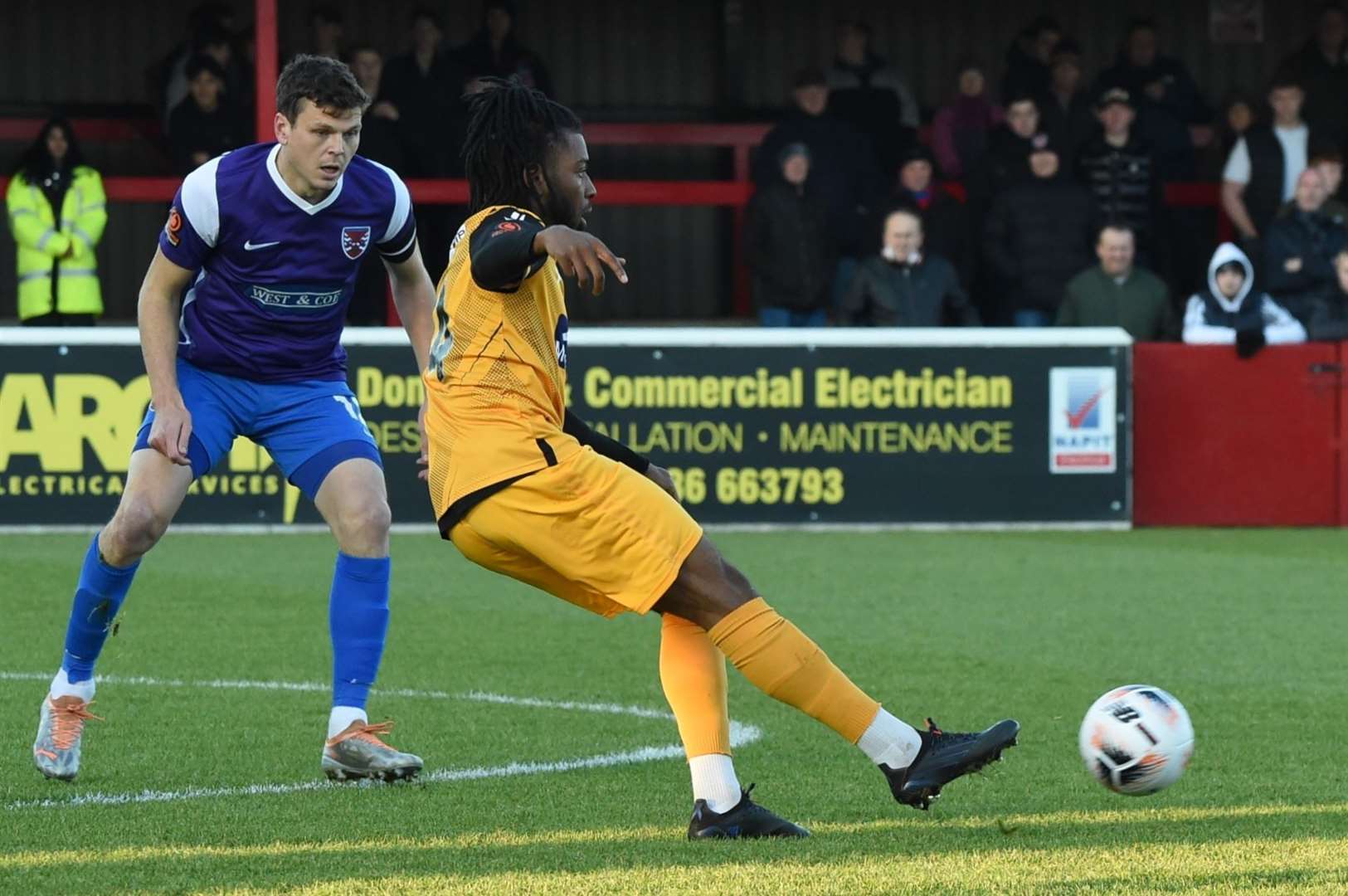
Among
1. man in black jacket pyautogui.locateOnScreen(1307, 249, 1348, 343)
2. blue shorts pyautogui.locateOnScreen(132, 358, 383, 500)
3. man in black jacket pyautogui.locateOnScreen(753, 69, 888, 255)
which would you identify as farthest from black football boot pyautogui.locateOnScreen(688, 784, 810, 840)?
man in black jacket pyautogui.locateOnScreen(753, 69, 888, 255)

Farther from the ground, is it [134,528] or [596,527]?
[596,527]

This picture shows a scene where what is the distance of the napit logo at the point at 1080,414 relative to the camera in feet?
43.4

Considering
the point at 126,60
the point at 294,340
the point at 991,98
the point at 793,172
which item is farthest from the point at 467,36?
the point at 294,340

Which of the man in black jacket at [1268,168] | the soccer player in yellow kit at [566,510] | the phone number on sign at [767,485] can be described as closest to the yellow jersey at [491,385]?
the soccer player in yellow kit at [566,510]

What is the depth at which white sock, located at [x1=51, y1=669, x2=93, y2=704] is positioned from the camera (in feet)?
19.3

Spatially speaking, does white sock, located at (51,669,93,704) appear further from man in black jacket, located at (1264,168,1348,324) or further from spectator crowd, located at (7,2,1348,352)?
man in black jacket, located at (1264,168,1348,324)

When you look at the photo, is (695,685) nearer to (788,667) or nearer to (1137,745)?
(788,667)

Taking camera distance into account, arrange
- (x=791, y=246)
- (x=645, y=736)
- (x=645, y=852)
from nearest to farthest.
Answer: (x=645, y=852)
(x=645, y=736)
(x=791, y=246)

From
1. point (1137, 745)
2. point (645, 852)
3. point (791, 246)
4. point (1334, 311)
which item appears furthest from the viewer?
point (791, 246)

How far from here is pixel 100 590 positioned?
5910 mm

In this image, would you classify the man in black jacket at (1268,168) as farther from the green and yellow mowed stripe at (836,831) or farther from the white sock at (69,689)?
the white sock at (69,689)

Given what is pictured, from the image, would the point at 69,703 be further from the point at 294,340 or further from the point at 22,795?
the point at 294,340

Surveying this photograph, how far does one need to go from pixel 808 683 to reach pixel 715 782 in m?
0.29

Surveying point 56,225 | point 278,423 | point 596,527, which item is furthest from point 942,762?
point 56,225
